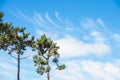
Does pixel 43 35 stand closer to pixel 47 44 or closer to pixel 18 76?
pixel 47 44

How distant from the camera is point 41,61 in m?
98.9

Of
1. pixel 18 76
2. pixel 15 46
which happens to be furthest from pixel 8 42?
pixel 18 76

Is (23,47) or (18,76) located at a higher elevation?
(23,47)

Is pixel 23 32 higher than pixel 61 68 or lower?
higher

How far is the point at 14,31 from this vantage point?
100 metres

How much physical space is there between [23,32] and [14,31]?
6.05ft

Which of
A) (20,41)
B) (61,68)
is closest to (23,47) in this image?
(20,41)

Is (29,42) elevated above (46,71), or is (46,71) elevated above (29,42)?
(29,42)

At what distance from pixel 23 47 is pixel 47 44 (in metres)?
4.92

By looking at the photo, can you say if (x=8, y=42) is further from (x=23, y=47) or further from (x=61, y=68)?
(x=61, y=68)

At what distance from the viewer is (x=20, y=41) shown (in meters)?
100

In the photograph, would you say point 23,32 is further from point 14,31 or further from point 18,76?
point 18,76

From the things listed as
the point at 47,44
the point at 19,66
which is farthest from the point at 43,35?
the point at 19,66

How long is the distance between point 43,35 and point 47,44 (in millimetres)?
2182
